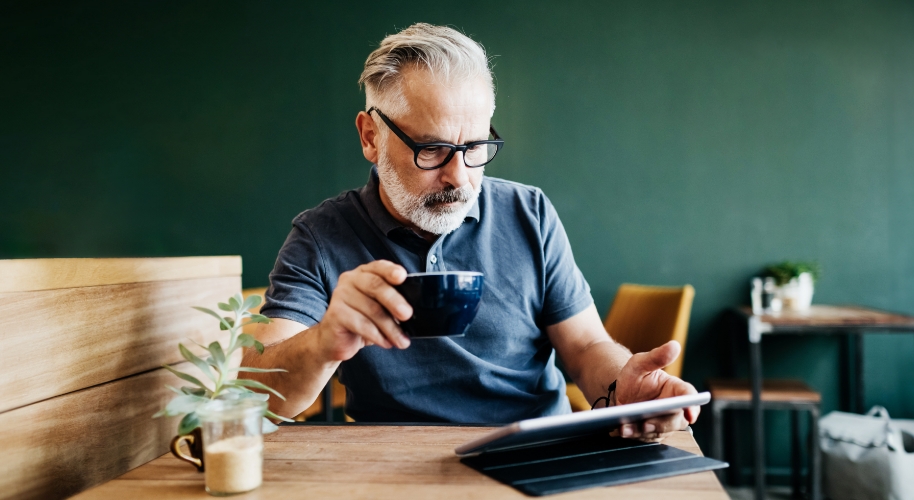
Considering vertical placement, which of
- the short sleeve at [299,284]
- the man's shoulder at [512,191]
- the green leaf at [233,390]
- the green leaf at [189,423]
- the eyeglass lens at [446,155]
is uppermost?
the eyeglass lens at [446,155]

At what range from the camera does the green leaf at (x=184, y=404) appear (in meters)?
0.73

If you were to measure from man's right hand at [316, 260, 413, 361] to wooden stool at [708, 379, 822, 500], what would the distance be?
2291 millimetres

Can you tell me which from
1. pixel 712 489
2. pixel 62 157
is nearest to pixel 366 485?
pixel 712 489

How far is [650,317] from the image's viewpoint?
2.65 m

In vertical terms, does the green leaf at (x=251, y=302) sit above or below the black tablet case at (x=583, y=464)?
above

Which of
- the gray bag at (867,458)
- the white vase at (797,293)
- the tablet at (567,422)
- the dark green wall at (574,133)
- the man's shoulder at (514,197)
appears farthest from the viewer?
the dark green wall at (574,133)

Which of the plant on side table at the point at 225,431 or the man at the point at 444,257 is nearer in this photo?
the plant on side table at the point at 225,431

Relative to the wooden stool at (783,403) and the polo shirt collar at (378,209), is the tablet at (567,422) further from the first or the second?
the wooden stool at (783,403)

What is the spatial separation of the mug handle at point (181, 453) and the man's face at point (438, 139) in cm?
66

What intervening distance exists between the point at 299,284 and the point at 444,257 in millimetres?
310

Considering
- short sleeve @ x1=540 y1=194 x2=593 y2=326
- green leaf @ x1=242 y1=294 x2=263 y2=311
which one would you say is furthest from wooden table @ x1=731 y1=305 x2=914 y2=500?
green leaf @ x1=242 y1=294 x2=263 y2=311

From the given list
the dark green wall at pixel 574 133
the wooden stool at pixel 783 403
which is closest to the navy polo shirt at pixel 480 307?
the wooden stool at pixel 783 403

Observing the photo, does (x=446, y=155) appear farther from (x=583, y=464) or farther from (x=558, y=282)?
(x=583, y=464)

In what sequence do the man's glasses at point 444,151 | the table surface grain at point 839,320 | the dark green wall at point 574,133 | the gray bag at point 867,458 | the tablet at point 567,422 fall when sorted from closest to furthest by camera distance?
the tablet at point 567,422 → the man's glasses at point 444,151 → the gray bag at point 867,458 → the table surface grain at point 839,320 → the dark green wall at point 574,133
